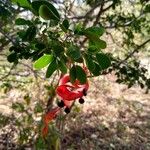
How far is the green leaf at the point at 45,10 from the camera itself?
1.30 meters

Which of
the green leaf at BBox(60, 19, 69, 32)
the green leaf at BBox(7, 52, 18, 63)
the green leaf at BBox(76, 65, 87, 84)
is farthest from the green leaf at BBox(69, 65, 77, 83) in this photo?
the green leaf at BBox(7, 52, 18, 63)

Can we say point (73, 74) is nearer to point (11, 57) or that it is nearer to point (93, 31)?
point (93, 31)

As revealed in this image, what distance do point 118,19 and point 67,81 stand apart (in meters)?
3.24

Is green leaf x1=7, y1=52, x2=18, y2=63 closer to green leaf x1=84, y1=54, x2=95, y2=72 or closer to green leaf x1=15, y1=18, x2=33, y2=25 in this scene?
green leaf x1=15, y1=18, x2=33, y2=25

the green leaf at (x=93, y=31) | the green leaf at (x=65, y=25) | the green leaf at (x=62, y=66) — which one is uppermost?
the green leaf at (x=65, y=25)

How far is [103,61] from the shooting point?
4.76 feet

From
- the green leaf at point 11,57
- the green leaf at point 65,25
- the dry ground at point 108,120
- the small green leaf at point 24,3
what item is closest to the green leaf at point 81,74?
the green leaf at point 65,25

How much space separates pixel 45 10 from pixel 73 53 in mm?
158

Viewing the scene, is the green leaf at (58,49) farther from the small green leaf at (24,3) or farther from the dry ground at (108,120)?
the dry ground at (108,120)

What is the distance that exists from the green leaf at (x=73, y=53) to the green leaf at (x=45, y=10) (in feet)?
0.32

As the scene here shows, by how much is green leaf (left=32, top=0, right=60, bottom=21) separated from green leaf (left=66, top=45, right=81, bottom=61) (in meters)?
0.10

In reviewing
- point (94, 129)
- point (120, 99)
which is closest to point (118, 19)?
point (94, 129)

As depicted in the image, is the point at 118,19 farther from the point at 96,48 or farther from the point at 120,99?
the point at 120,99

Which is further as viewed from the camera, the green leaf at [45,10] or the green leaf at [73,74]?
the green leaf at [73,74]
